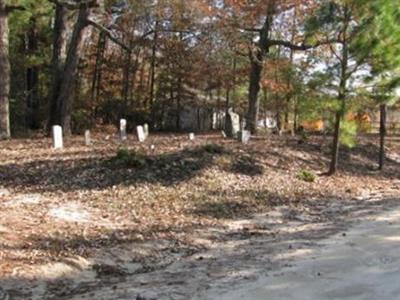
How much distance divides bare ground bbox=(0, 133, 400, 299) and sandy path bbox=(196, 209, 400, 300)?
1.18ft

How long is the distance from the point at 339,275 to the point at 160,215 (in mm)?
4979

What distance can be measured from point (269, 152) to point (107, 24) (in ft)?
58.7

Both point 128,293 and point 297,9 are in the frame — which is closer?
point 128,293

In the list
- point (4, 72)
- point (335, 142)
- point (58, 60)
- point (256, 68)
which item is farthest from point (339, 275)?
point (256, 68)

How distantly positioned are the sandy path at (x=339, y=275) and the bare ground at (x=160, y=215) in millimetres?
360

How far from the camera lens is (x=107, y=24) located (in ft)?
114

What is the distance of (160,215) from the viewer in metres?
11.7

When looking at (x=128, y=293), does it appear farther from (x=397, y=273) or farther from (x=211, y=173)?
(x=211, y=173)

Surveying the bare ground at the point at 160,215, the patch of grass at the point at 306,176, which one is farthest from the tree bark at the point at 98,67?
the patch of grass at the point at 306,176

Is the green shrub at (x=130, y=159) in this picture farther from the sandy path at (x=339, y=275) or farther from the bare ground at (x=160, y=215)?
the sandy path at (x=339, y=275)

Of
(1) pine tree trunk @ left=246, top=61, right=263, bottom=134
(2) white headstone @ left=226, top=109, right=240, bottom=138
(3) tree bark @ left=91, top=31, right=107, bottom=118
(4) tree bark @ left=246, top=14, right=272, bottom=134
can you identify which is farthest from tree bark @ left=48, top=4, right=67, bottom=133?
(3) tree bark @ left=91, top=31, right=107, bottom=118

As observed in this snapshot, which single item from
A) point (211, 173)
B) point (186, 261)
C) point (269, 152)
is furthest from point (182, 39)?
point (186, 261)

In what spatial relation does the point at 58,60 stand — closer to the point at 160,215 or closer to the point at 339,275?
the point at 160,215

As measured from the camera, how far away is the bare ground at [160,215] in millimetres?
7766
